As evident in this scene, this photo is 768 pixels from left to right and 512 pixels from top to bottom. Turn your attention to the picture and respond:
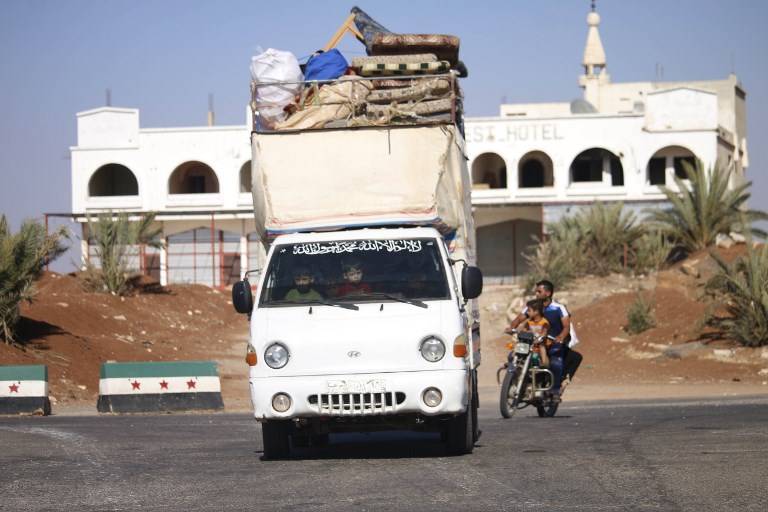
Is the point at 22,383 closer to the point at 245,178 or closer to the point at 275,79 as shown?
the point at 275,79

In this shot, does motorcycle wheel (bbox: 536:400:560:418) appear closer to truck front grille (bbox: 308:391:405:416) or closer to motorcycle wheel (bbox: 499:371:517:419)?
motorcycle wheel (bbox: 499:371:517:419)

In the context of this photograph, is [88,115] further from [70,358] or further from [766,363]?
[766,363]

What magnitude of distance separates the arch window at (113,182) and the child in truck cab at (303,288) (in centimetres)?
4721

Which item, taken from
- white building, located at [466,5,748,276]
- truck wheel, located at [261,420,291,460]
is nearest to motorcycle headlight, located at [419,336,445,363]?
truck wheel, located at [261,420,291,460]

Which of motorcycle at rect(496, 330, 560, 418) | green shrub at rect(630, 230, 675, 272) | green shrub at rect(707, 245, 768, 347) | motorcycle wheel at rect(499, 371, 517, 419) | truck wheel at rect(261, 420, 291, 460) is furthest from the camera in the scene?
green shrub at rect(630, 230, 675, 272)

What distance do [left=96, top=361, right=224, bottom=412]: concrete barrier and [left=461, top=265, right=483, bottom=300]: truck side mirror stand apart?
8.89m

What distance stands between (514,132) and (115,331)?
1042 inches

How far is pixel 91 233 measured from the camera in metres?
38.2

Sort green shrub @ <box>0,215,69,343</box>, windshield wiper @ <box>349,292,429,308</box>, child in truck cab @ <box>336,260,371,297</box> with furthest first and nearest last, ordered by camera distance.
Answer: green shrub @ <box>0,215,69,343</box> → child in truck cab @ <box>336,260,371,297</box> → windshield wiper @ <box>349,292,429,308</box>

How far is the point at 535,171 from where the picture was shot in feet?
188

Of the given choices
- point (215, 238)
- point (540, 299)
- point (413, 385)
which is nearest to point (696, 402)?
point (540, 299)

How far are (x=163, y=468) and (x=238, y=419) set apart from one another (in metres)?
7.00

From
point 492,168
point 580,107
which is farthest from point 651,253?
point 580,107

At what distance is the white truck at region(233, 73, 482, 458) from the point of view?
10.6 metres
